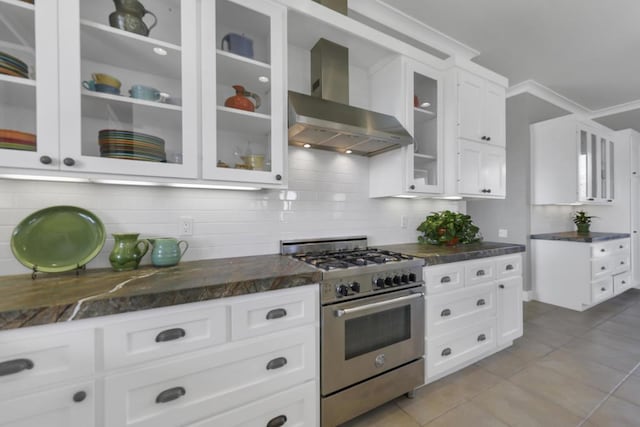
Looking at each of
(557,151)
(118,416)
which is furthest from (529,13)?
(118,416)

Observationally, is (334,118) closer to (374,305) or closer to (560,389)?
Result: (374,305)

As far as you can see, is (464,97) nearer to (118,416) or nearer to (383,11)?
(383,11)

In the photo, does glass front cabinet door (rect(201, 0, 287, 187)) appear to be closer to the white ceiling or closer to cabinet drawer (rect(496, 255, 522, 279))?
the white ceiling

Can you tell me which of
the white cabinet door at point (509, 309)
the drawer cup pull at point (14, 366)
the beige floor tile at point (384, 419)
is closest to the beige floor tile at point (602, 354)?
the white cabinet door at point (509, 309)

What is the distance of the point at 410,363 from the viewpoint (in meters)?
1.72

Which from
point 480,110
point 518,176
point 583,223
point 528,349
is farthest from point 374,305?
point 583,223

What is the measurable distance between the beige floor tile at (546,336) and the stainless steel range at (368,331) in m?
1.69

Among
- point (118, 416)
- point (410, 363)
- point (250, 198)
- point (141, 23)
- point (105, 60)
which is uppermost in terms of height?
point (141, 23)

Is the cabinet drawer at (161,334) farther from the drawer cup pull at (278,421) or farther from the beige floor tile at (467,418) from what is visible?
the beige floor tile at (467,418)

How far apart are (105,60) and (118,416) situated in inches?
61.5

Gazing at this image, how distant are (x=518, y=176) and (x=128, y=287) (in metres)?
4.41

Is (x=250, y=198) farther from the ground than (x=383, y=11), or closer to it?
closer to it

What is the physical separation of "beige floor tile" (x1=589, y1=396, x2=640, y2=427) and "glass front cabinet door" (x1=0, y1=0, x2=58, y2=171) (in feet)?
10.5

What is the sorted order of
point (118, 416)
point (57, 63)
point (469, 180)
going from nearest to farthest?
point (118, 416) < point (57, 63) < point (469, 180)
